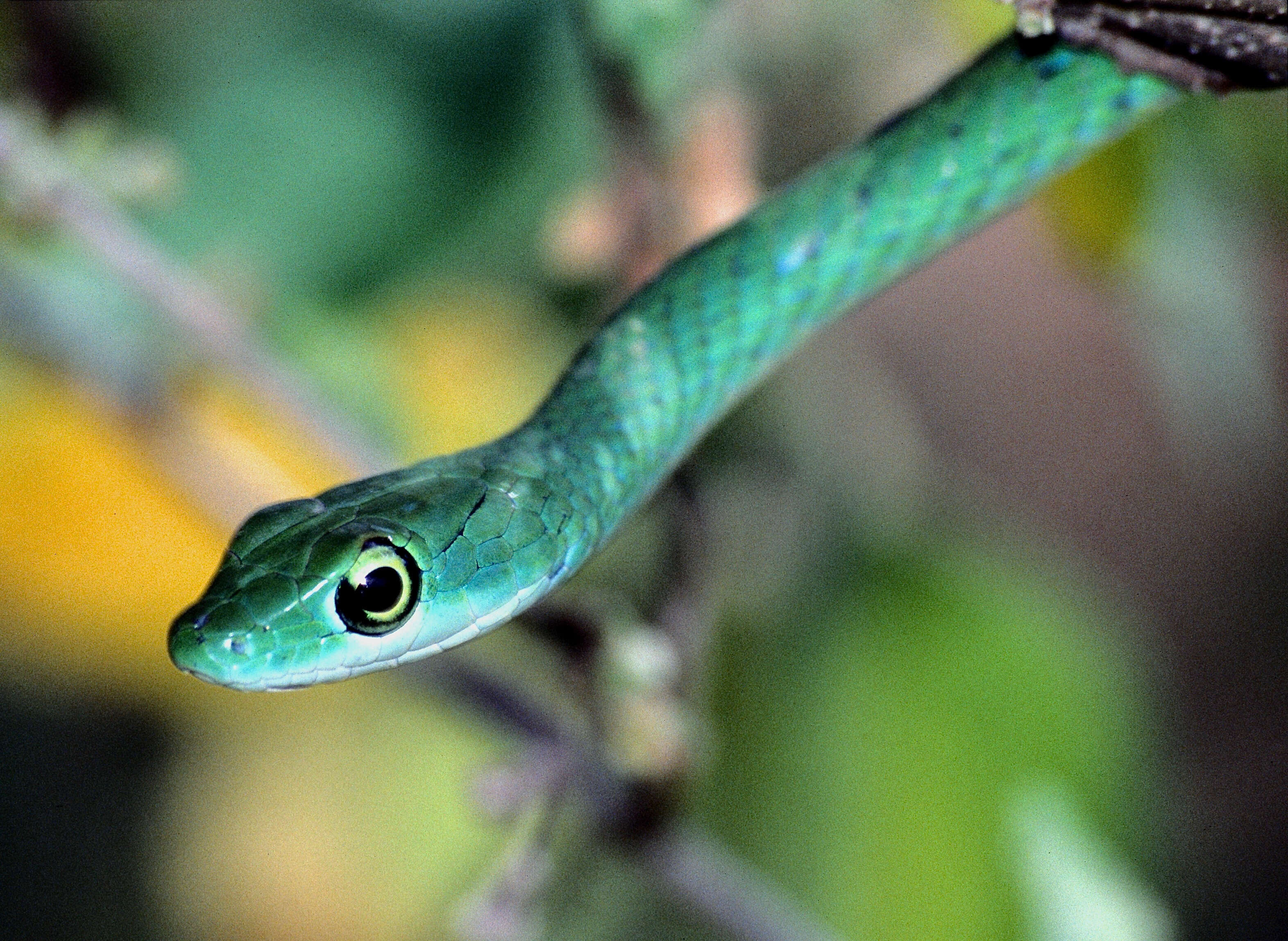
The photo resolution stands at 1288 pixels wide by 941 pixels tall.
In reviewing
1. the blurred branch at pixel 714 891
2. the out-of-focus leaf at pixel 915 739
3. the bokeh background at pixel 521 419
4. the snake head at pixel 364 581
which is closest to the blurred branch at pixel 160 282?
the bokeh background at pixel 521 419

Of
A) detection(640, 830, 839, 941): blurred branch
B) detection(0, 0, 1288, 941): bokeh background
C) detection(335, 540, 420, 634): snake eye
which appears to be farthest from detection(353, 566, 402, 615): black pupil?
detection(640, 830, 839, 941): blurred branch

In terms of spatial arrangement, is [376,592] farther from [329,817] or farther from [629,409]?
[329,817]

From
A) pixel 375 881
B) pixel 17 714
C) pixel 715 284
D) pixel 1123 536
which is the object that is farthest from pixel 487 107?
pixel 1123 536

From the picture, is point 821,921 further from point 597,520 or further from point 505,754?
point 597,520

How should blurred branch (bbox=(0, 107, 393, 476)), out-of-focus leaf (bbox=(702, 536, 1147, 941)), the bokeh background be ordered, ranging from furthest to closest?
out-of-focus leaf (bbox=(702, 536, 1147, 941)), the bokeh background, blurred branch (bbox=(0, 107, 393, 476))

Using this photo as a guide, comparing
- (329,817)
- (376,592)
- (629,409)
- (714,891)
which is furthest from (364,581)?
(329,817)

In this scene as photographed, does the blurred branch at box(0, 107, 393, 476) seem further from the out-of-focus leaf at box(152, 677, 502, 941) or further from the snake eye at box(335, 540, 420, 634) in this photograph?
the out-of-focus leaf at box(152, 677, 502, 941)
